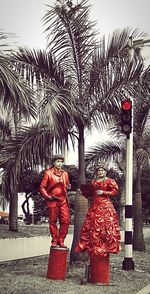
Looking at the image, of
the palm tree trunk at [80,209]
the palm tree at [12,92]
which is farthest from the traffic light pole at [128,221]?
the palm tree at [12,92]

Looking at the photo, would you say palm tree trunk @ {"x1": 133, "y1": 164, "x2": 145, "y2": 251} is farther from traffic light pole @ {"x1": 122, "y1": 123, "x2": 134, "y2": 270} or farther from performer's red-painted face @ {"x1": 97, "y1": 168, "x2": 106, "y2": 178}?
performer's red-painted face @ {"x1": 97, "y1": 168, "x2": 106, "y2": 178}

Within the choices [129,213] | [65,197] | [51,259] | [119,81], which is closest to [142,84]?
[119,81]

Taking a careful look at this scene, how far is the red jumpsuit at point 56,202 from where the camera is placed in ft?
29.2

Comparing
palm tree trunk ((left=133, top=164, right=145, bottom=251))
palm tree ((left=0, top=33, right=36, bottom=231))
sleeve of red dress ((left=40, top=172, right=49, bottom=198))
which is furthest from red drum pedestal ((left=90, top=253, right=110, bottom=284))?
Result: palm tree trunk ((left=133, top=164, right=145, bottom=251))

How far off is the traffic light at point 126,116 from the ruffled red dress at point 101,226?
235 cm

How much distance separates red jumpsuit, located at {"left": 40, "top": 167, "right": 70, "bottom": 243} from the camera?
889 cm

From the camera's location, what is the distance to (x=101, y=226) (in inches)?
345

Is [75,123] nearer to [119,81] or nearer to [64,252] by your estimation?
[119,81]

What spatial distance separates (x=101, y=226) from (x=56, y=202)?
874mm

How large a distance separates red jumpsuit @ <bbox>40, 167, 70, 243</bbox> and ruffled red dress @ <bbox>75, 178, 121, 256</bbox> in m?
0.39

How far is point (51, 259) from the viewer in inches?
347

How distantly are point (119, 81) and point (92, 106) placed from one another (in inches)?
35.0

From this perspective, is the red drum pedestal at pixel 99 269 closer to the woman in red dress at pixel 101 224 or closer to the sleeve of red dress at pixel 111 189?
the woman in red dress at pixel 101 224

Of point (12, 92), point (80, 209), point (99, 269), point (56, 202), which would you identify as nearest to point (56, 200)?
point (56, 202)
